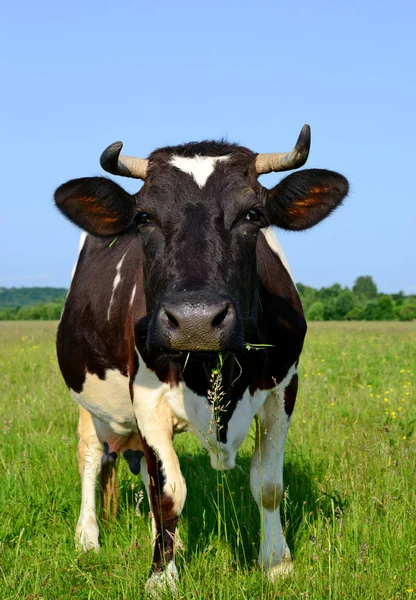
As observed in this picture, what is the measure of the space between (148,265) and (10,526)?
2.27 metres

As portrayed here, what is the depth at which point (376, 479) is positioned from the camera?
5031 mm

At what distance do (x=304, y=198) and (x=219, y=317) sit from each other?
135 centimetres

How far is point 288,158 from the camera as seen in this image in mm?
4047

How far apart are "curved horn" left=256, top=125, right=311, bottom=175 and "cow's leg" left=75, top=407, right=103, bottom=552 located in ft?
8.86

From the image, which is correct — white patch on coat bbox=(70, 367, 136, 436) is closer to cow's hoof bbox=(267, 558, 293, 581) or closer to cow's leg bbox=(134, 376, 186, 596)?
cow's leg bbox=(134, 376, 186, 596)

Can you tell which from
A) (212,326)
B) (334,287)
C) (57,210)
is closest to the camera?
(212,326)

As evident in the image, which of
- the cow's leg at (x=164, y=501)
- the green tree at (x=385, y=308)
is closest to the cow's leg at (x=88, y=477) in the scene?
the cow's leg at (x=164, y=501)

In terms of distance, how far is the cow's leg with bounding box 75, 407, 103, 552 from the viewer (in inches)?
198

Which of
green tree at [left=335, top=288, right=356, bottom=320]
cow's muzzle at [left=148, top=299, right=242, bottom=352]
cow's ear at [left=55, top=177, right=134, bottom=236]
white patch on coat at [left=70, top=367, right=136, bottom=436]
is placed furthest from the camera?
green tree at [left=335, top=288, right=356, bottom=320]

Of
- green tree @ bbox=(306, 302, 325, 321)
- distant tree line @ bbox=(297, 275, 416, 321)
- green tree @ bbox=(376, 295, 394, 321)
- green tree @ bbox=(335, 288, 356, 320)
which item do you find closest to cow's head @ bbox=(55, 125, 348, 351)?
distant tree line @ bbox=(297, 275, 416, 321)

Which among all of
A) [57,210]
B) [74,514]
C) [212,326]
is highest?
[57,210]

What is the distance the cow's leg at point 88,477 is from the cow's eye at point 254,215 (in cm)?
242

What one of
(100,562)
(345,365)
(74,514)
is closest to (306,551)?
(100,562)

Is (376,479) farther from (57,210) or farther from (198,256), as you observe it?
(57,210)
